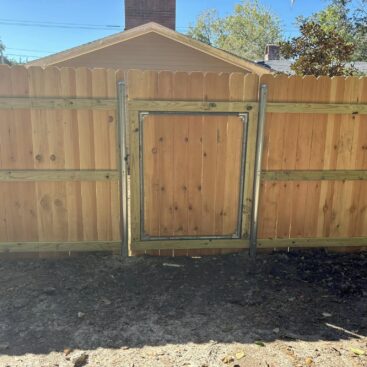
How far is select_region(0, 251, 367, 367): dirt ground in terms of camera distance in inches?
100

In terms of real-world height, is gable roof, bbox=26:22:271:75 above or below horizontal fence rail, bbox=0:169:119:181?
above

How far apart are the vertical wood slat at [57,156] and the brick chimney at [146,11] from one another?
25.8 feet

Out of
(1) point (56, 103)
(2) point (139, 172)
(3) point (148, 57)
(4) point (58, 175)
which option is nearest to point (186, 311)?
(2) point (139, 172)

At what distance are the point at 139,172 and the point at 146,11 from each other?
8.38 meters

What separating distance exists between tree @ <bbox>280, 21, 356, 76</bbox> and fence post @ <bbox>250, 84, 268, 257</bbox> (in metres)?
7.00

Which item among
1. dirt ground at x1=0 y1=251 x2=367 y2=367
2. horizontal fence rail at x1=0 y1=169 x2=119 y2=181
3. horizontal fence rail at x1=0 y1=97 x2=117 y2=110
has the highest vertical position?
horizontal fence rail at x1=0 y1=97 x2=117 y2=110

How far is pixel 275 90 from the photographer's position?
3766 mm

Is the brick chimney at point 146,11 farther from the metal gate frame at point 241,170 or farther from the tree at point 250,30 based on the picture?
the tree at point 250,30

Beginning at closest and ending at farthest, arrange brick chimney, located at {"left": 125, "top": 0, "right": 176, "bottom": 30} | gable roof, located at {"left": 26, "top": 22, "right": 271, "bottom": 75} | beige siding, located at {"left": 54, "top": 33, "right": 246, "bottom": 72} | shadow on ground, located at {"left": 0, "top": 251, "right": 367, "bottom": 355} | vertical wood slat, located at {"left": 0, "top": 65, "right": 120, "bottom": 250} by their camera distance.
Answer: shadow on ground, located at {"left": 0, "top": 251, "right": 367, "bottom": 355} → vertical wood slat, located at {"left": 0, "top": 65, "right": 120, "bottom": 250} → gable roof, located at {"left": 26, "top": 22, "right": 271, "bottom": 75} → beige siding, located at {"left": 54, "top": 33, "right": 246, "bottom": 72} → brick chimney, located at {"left": 125, "top": 0, "right": 176, "bottom": 30}

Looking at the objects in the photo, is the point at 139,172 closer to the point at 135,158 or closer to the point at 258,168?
the point at 135,158

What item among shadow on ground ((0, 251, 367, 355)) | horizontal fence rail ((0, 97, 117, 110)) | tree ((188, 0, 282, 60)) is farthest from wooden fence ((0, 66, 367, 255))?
tree ((188, 0, 282, 60))

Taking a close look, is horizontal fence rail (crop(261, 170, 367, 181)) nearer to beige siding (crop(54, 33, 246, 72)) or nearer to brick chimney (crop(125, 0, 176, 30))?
beige siding (crop(54, 33, 246, 72))

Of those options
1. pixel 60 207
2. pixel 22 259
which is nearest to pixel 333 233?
pixel 60 207

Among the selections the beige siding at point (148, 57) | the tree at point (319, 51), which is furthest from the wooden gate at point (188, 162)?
the tree at point (319, 51)
